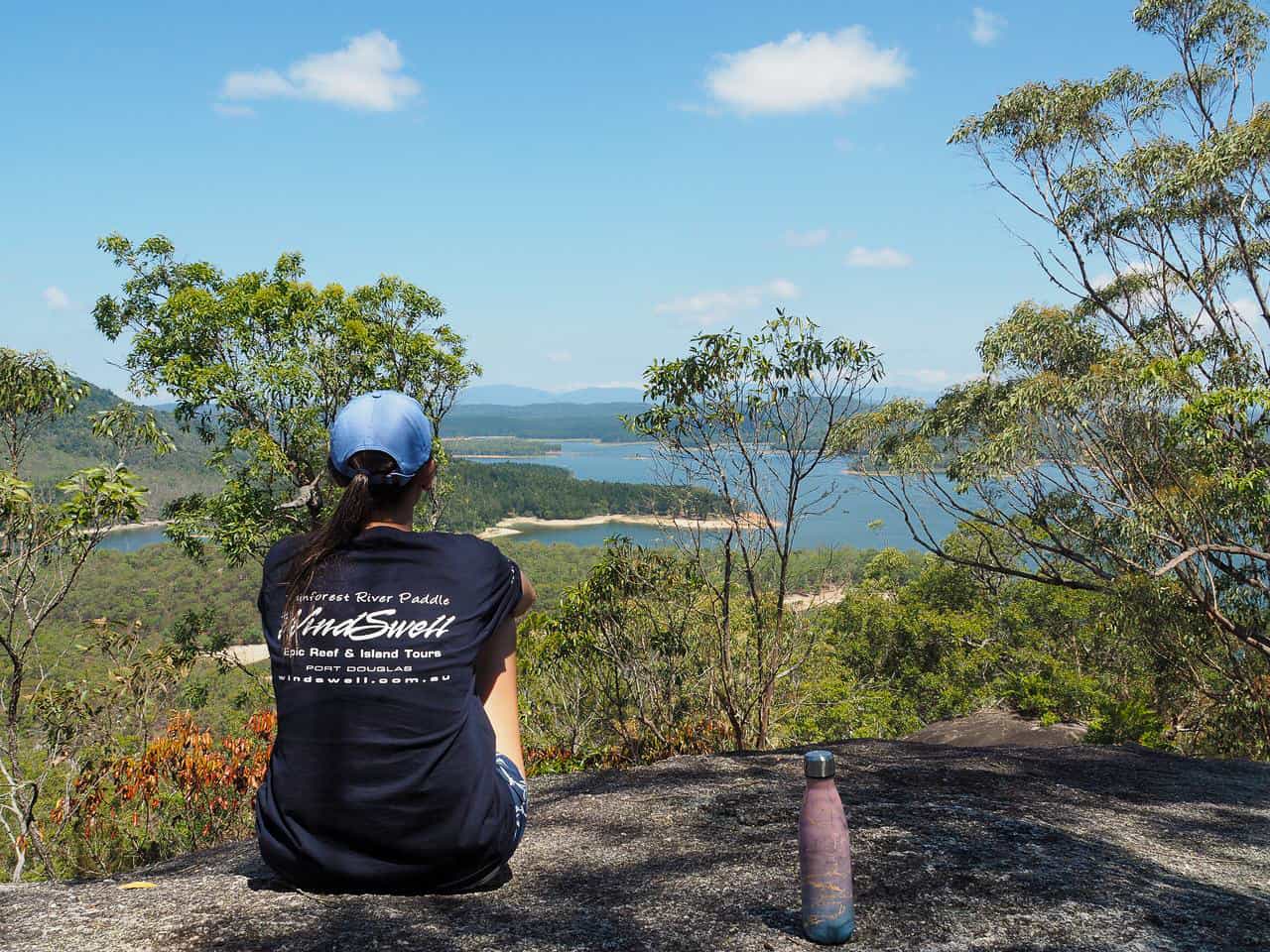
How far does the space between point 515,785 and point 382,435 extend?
922 millimetres

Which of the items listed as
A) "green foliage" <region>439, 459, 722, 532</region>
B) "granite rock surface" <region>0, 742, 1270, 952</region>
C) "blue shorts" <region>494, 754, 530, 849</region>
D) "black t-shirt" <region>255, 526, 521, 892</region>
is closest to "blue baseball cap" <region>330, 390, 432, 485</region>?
"black t-shirt" <region>255, 526, 521, 892</region>

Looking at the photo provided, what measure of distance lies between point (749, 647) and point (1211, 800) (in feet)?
14.5

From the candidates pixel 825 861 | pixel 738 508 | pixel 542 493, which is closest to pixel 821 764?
pixel 825 861

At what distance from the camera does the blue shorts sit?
2240 mm

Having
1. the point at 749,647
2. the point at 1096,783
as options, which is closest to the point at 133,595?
the point at 749,647

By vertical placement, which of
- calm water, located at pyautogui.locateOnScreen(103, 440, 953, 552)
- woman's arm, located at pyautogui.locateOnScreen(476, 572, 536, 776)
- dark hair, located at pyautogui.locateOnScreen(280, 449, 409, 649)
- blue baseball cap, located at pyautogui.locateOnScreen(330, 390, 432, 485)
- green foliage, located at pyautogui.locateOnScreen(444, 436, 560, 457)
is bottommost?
calm water, located at pyautogui.locateOnScreen(103, 440, 953, 552)

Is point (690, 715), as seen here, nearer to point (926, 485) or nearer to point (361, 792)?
point (926, 485)

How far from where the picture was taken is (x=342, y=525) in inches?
82.2

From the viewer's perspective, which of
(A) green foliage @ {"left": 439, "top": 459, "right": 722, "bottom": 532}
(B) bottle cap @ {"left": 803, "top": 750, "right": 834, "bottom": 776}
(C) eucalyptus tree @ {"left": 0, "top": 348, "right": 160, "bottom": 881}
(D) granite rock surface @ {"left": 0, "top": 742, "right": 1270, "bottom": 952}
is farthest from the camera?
(A) green foliage @ {"left": 439, "top": 459, "right": 722, "bottom": 532}

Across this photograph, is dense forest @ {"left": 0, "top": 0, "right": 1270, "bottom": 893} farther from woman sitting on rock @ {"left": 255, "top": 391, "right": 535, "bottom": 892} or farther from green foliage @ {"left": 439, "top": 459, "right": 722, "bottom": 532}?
green foliage @ {"left": 439, "top": 459, "right": 722, "bottom": 532}

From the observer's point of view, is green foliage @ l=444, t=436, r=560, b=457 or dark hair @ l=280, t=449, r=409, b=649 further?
green foliage @ l=444, t=436, r=560, b=457

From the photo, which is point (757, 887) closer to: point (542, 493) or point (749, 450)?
point (749, 450)

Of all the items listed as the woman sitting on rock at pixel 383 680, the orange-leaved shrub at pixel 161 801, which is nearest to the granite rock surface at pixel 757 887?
the woman sitting on rock at pixel 383 680

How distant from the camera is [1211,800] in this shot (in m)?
4.44
